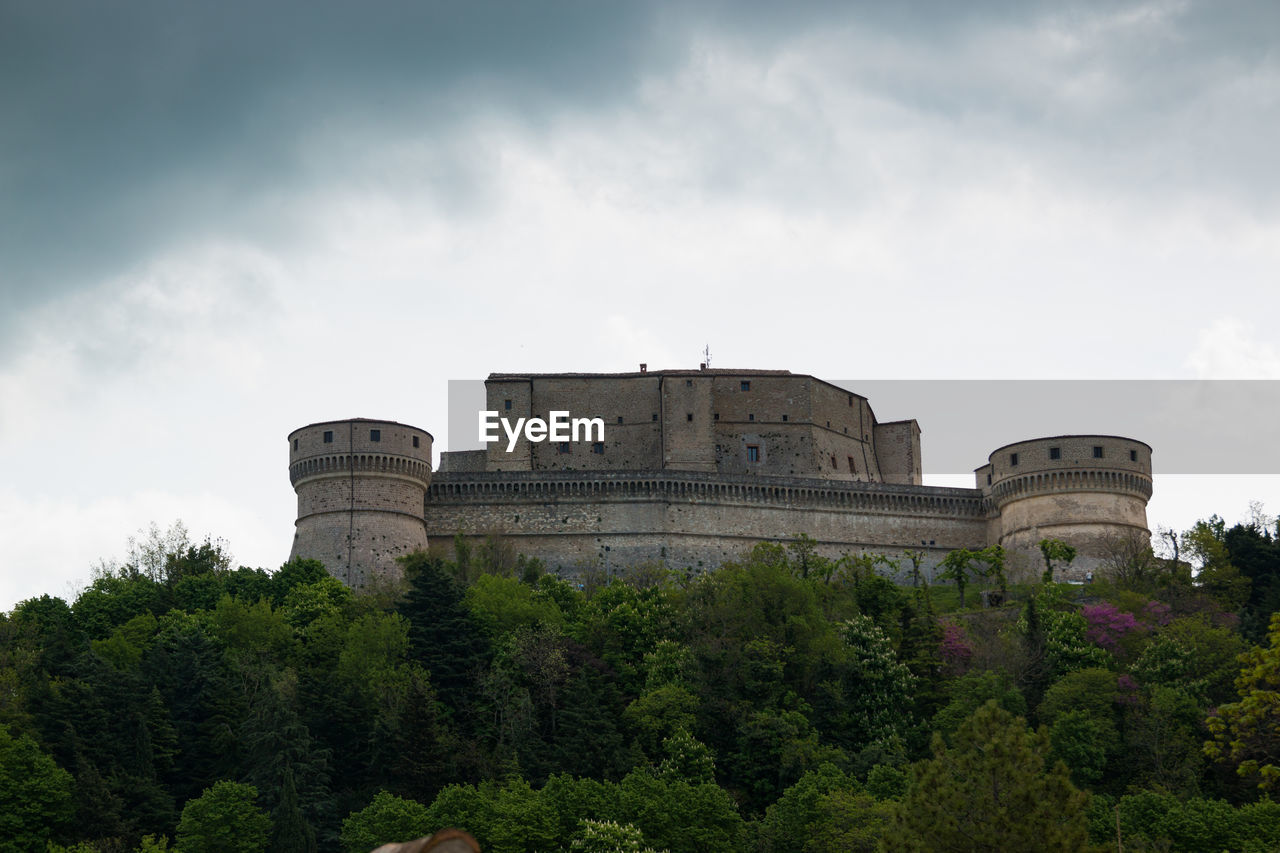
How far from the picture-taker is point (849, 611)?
202 ft

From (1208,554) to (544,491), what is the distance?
85.7ft

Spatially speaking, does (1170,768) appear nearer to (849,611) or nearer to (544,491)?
(849,611)

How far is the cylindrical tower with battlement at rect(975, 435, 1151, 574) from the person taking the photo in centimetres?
7344

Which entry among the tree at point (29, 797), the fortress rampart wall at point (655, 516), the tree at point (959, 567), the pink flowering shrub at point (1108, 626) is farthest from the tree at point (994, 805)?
the fortress rampart wall at point (655, 516)

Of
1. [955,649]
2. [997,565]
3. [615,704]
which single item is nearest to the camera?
[615,704]

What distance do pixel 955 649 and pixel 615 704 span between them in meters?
12.6

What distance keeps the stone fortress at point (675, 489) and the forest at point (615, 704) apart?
3890mm

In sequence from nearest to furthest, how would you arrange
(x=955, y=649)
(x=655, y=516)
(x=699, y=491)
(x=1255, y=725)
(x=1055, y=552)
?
(x=1255, y=725) < (x=955, y=649) < (x=1055, y=552) < (x=655, y=516) < (x=699, y=491)

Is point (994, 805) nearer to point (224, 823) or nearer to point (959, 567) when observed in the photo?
point (224, 823)

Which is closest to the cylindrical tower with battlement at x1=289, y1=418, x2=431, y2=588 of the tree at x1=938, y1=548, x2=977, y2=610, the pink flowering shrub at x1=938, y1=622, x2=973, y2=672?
the tree at x1=938, y1=548, x2=977, y2=610

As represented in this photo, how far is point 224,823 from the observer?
46.1m

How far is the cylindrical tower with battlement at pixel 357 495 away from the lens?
69.6 m

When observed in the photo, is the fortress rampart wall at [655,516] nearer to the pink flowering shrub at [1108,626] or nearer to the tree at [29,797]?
the pink flowering shrub at [1108,626]

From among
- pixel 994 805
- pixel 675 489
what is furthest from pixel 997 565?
pixel 994 805
